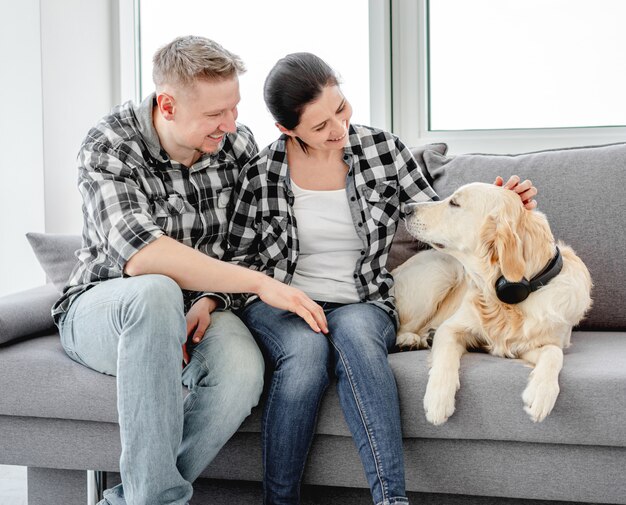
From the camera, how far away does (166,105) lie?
1623 mm

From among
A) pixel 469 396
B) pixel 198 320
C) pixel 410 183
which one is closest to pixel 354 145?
pixel 410 183

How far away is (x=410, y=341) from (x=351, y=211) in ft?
1.26

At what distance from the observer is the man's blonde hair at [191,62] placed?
1.56 metres

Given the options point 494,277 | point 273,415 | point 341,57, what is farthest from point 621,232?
point 341,57

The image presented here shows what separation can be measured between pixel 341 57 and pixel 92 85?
1096 millimetres

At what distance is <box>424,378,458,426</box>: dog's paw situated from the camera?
1455 mm

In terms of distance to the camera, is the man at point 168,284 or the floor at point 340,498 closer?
the man at point 168,284

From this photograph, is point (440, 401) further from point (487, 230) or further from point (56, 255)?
point (56, 255)

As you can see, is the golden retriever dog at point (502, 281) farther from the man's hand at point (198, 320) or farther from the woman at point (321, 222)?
the man's hand at point (198, 320)

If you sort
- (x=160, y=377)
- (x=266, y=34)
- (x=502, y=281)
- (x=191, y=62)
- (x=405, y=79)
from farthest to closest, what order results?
(x=266, y=34) → (x=405, y=79) → (x=502, y=281) → (x=191, y=62) → (x=160, y=377)

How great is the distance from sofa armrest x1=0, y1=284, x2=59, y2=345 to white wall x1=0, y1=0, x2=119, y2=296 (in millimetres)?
834

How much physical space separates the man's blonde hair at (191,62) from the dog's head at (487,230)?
0.62 meters

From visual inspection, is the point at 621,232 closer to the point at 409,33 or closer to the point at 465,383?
the point at 465,383

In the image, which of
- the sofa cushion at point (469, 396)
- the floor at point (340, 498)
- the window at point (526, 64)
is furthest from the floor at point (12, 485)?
the window at point (526, 64)
